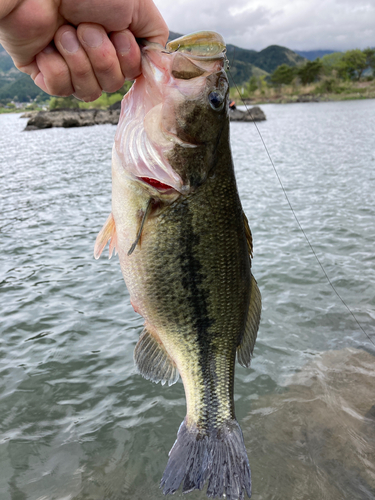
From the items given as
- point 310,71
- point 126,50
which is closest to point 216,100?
point 126,50

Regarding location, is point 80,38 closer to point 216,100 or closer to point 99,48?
point 99,48

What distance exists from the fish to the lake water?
1652 mm

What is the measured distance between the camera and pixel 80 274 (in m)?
8.18

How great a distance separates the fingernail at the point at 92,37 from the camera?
1.90 meters

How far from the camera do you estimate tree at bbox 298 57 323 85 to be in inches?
4832

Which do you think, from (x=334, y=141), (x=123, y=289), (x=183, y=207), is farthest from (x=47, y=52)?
(x=334, y=141)

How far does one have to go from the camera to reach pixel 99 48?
192 cm

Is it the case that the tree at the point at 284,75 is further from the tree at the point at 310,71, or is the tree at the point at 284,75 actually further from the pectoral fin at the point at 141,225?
the pectoral fin at the point at 141,225

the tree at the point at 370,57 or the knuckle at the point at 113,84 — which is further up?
the tree at the point at 370,57

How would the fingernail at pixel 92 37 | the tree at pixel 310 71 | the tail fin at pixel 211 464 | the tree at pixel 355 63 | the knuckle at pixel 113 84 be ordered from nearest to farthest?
the fingernail at pixel 92 37
the knuckle at pixel 113 84
the tail fin at pixel 211 464
the tree at pixel 310 71
the tree at pixel 355 63

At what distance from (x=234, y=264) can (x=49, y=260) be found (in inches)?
289

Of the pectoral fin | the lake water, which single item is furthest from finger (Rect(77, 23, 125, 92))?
the lake water

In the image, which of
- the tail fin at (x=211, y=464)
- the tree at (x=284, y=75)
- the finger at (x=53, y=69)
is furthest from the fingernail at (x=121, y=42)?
the tree at (x=284, y=75)

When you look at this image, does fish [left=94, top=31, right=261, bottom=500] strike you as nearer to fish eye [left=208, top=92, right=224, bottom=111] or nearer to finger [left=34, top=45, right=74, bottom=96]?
fish eye [left=208, top=92, right=224, bottom=111]
